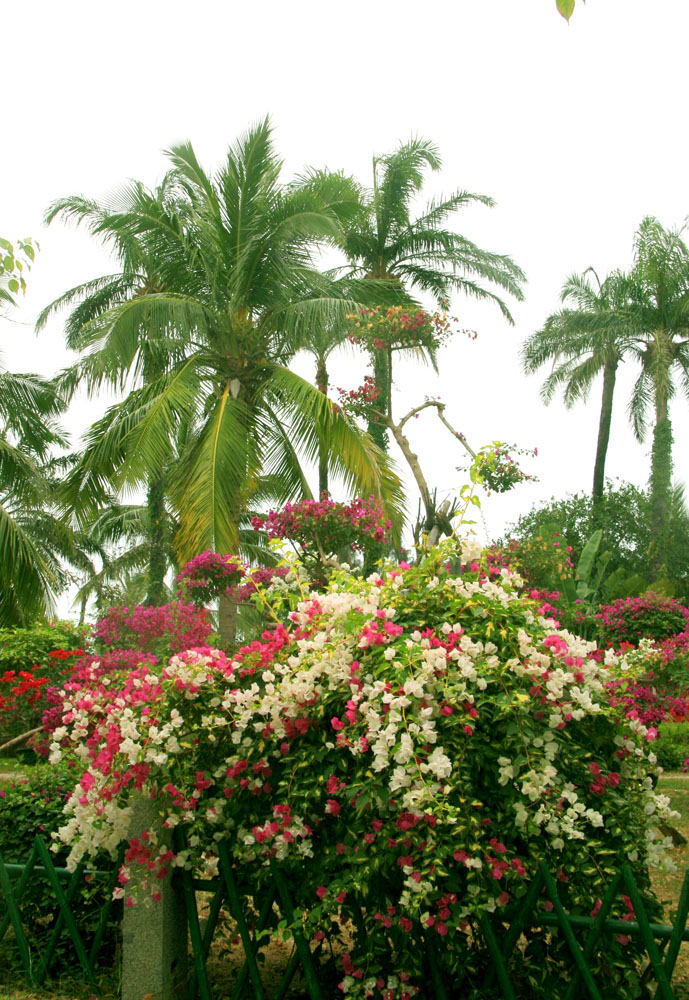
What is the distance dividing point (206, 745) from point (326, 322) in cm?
1157

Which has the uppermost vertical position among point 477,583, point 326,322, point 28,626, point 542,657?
point 326,322

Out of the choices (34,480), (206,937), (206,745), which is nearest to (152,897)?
(206,937)

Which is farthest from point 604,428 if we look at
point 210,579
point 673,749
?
point 210,579

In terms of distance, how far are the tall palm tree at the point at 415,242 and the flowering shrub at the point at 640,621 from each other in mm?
7913

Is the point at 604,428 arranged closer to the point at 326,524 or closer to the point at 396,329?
the point at 396,329

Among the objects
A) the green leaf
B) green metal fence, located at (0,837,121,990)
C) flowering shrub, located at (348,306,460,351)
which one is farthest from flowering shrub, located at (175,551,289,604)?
the green leaf

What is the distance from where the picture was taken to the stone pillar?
12.0 feet

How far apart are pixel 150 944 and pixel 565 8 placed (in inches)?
142

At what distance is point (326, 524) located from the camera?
11297mm

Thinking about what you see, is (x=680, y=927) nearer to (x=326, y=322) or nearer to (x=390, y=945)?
(x=390, y=945)

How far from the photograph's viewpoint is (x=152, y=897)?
11.9 feet

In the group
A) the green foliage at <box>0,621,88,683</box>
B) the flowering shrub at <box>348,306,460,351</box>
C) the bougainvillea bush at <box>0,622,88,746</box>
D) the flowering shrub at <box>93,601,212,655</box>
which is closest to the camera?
the bougainvillea bush at <box>0,622,88,746</box>

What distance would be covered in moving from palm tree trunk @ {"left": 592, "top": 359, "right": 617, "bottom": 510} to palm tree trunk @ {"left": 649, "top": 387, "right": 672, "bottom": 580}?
7.34ft

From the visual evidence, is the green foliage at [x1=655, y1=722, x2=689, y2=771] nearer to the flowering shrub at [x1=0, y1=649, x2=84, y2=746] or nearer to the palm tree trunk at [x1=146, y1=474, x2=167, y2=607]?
the flowering shrub at [x1=0, y1=649, x2=84, y2=746]
